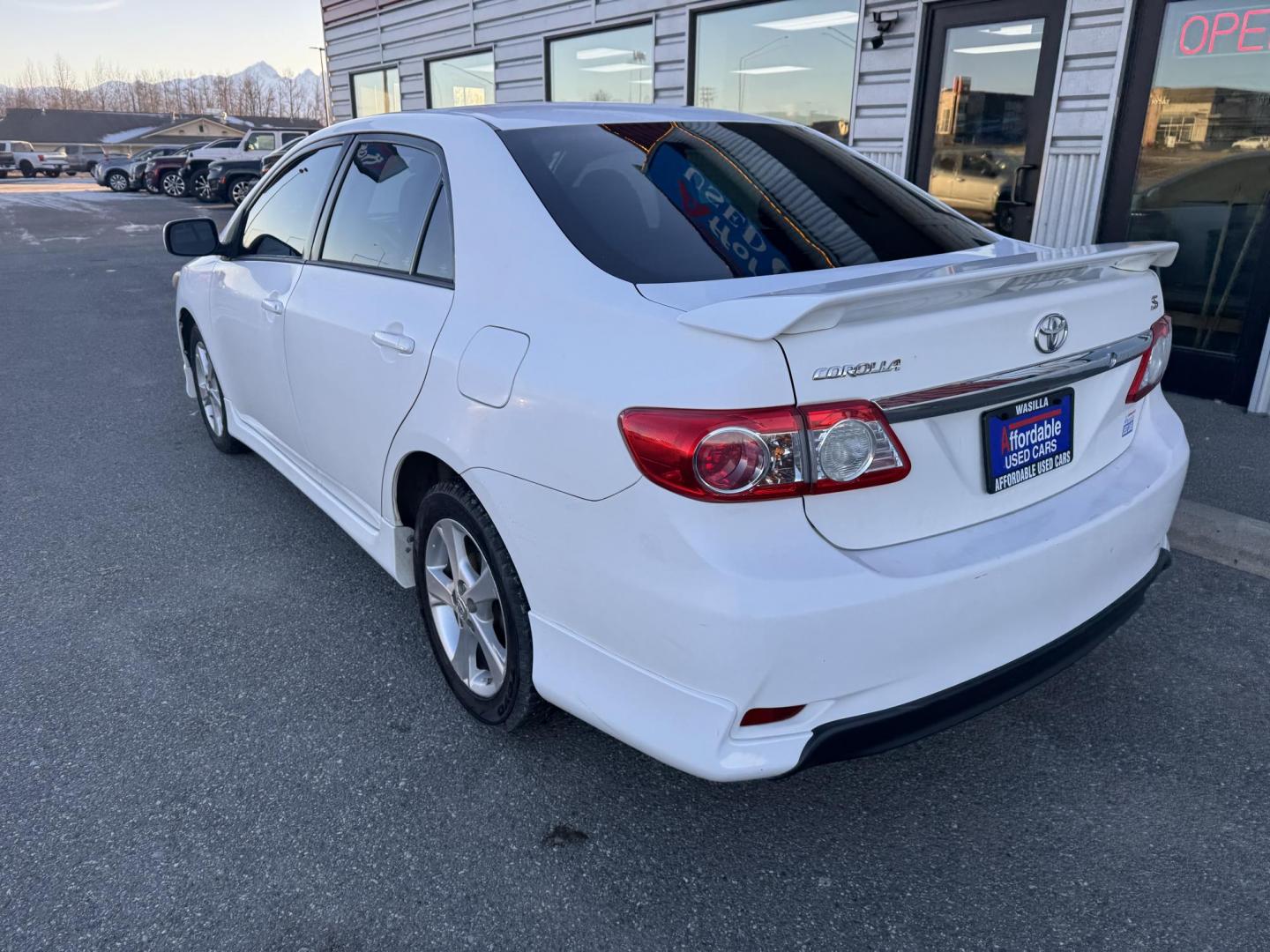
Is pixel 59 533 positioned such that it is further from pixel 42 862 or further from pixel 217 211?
pixel 217 211

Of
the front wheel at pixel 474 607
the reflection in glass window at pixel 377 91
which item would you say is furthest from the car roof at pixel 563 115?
the reflection in glass window at pixel 377 91

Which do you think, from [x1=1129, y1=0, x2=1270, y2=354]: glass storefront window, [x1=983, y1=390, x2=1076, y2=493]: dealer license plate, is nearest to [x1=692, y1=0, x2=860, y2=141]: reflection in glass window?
[x1=1129, y1=0, x2=1270, y2=354]: glass storefront window

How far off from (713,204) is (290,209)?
1984mm

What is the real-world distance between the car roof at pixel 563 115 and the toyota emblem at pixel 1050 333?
52.3 inches

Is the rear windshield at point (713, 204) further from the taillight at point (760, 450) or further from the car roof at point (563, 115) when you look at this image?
the taillight at point (760, 450)

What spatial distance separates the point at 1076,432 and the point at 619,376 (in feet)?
3.66

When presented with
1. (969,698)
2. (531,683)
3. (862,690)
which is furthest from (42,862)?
(969,698)

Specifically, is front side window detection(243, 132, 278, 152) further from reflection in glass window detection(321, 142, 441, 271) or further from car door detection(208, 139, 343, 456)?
reflection in glass window detection(321, 142, 441, 271)

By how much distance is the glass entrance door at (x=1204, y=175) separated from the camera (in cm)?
520

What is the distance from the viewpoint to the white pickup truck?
141ft

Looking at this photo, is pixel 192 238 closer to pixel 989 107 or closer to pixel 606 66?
pixel 989 107

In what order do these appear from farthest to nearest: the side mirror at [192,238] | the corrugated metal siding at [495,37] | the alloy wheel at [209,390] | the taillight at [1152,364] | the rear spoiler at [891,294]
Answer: the corrugated metal siding at [495,37], the alloy wheel at [209,390], the side mirror at [192,238], the taillight at [1152,364], the rear spoiler at [891,294]

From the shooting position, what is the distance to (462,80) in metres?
12.9

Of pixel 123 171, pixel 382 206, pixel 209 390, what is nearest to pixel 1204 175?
pixel 382 206
